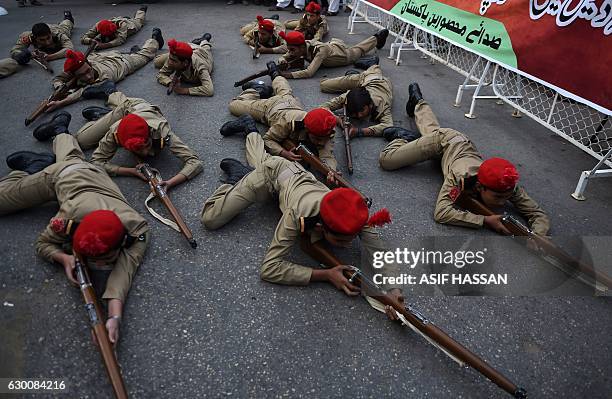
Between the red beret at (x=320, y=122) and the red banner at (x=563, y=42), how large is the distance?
2.26m

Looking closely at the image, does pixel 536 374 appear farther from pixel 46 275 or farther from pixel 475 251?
pixel 46 275

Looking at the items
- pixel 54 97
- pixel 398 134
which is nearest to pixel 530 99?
pixel 398 134

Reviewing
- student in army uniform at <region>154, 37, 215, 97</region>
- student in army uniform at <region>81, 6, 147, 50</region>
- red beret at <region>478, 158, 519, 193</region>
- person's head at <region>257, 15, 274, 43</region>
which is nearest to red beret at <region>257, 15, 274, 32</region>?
person's head at <region>257, 15, 274, 43</region>

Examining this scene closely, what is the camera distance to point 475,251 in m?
3.21

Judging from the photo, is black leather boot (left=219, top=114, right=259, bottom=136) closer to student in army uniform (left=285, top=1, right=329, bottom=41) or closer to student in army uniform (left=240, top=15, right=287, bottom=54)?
student in army uniform (left=240, top=15, right=287, bottom=54)

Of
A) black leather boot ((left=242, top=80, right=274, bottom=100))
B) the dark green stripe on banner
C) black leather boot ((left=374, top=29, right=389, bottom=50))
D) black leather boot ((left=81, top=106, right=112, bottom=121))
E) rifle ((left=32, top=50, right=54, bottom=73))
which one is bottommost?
rifle ((left=32, top=50, right=54, bottom=73))

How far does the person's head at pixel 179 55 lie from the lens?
5191mm

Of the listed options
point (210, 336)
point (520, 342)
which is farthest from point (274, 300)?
point (520, 342)

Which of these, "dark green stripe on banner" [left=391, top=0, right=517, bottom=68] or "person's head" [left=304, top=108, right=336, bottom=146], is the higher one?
"dark green stripe on banner" [left=391, top=0, right=517, bottom=68]

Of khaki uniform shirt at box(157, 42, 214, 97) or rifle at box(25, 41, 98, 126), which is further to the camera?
khaki uniform shirt at box(157, 42, 214, 97)

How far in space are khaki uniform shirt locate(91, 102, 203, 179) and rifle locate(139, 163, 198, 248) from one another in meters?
0.25

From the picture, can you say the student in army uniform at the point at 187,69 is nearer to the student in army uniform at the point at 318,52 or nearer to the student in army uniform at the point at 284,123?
the student in army uniform at the point at 284,123

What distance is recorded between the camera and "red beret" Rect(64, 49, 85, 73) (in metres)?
5.01

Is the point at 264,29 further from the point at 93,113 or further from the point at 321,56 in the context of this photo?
the point at 93,113
